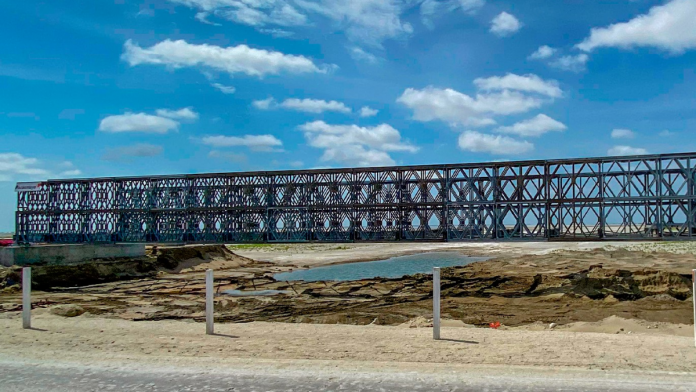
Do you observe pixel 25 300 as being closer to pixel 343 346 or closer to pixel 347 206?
pixel 343 346

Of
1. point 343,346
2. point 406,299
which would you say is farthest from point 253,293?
point 343,346

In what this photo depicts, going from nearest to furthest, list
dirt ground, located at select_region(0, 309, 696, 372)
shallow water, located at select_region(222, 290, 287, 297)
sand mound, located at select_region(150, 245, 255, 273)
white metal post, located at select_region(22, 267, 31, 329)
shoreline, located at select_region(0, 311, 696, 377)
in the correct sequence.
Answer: shoreline, located at select_region(0, 311, 696, 377), dirt ground, located at select_region(0, 309, 696, 372), white metal post, located at select_region(22, 267, 31, 329), shallow water, located at select_region(222, 290, 287, 297), sand mound, located at select_region(150, 245, 255, 273)

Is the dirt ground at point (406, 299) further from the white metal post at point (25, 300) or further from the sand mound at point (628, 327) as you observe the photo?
the white metal post at point (25, 300)

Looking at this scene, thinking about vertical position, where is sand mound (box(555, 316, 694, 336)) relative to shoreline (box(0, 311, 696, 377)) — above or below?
below

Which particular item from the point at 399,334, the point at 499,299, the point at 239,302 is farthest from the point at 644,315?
the point at 239,302

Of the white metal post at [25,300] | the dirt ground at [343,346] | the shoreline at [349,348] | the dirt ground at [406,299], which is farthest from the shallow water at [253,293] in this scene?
the white metal post at [25,300]

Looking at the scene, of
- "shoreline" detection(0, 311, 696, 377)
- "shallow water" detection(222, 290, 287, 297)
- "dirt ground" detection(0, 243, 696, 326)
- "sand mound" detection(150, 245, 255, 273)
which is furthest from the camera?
"sand mound" detection(150, 245, 255, 273)

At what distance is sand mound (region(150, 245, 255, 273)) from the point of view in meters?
37.3

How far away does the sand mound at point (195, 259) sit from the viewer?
3734 cm

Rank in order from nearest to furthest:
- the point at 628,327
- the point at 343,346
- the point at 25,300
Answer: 1. the point at 343,346
2. the point at 25,300
3. the point at 628,327

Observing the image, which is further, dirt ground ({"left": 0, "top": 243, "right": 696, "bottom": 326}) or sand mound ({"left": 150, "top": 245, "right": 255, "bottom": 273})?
sand mound ({"left": 150, "top": 245, "right": 255, "bottom": 273})

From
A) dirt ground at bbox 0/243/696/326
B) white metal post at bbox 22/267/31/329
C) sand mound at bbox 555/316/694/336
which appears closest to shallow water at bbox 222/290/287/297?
dirt ground at bbox 0/243/696/326

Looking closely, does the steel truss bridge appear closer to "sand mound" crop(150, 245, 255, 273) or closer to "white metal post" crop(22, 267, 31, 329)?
"sand mound" crop(150, 245, 255, 273)

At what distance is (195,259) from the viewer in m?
40.4
